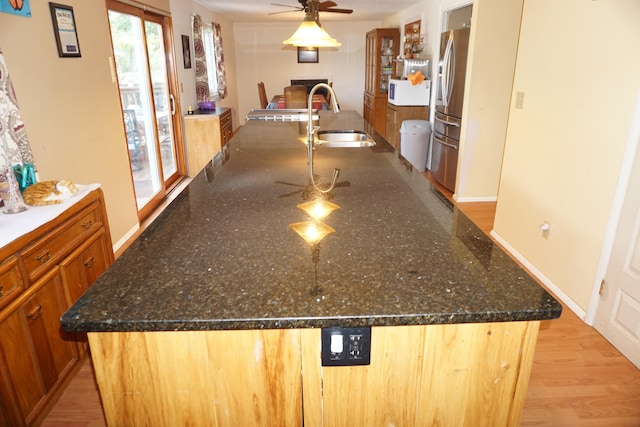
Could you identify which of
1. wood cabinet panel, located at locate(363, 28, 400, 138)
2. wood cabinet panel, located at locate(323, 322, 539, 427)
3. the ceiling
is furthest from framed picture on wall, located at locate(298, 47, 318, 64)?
wood cabinet panel, located at locate(323, 322, 539, 427)

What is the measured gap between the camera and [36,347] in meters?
1.71

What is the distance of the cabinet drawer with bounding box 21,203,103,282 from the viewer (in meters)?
1.69

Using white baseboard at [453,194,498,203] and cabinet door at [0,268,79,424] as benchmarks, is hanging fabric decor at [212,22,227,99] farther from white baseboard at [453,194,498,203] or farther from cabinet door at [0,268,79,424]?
cabinet door at [0,268,79,424]

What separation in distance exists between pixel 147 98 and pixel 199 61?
78.9 inches

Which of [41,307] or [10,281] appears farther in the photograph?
[41,307]

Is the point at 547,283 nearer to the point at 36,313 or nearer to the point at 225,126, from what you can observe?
the point at 36,313

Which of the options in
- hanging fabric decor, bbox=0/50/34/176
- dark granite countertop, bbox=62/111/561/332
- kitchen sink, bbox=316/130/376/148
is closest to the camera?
dark granite countertop, bbox=62/111/561/332

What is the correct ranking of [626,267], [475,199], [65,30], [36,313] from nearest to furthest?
[36,313] → [626,267] → [65,30] → [475,199]

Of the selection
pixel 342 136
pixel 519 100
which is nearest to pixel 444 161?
pixel 519 100

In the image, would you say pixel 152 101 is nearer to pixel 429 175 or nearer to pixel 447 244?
pixel 429 175

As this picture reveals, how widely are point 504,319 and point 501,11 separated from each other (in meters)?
3.83

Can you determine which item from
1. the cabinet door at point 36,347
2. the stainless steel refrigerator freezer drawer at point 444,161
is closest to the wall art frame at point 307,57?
the stainless steel refrigerator freezer drawer at point 444,161

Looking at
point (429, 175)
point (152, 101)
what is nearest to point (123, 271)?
point (152, 101)

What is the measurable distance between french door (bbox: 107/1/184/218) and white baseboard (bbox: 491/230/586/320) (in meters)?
3.35
